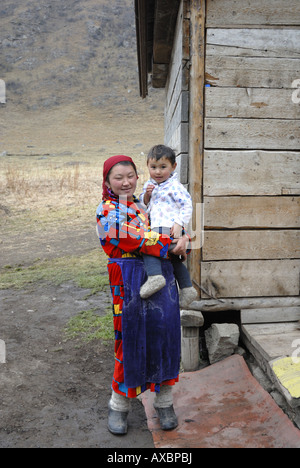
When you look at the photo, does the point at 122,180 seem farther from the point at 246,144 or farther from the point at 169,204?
the point at 246,144

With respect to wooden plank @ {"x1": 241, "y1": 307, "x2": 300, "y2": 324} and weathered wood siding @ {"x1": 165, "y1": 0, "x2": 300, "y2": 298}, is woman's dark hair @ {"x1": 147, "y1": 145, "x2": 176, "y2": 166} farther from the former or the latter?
wooden plank @ {"x1": 241, "y1": 307, "x2": 300, "y2": 324}

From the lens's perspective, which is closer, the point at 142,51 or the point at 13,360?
the point at 13,360

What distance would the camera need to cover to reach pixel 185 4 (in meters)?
3.29

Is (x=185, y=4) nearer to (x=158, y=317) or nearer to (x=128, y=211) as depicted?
(x=128, y=211)

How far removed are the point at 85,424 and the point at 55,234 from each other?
6618 millimetres

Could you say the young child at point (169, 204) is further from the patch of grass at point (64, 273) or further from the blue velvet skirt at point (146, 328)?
the patch of grass at point (64, 273)

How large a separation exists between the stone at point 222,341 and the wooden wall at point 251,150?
29 centimetres

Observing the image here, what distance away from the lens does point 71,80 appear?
48.8 meters

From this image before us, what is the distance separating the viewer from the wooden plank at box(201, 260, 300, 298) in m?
3.54

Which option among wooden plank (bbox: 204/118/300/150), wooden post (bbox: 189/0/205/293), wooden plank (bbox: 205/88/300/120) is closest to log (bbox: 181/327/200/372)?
wooden post (bbox: 189/0/205/293)

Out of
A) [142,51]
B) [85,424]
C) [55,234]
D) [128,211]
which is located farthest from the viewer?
[55,234]

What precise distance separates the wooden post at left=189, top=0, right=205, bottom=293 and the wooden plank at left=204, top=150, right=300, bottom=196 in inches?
3.2

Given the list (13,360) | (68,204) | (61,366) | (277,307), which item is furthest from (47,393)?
(68,204)

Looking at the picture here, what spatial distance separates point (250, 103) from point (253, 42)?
0.48 m
